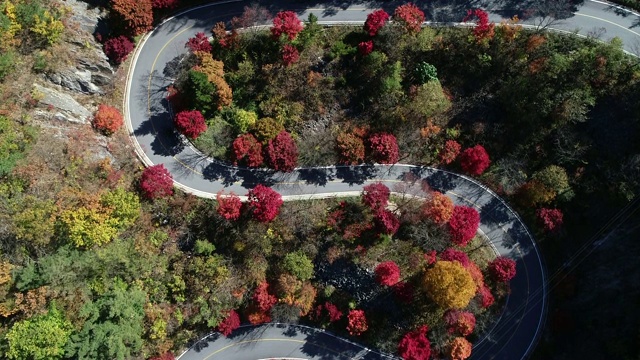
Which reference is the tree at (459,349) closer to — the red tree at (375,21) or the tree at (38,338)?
the red tree at (375,21)

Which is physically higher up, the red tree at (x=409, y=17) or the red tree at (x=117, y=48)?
the red tree at (x=409, y=17)

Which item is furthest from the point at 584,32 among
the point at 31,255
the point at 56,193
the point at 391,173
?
the point at 31,255

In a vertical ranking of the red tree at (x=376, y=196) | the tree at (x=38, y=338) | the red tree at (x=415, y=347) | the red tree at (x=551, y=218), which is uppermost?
the red tree at (x=376, y=196)

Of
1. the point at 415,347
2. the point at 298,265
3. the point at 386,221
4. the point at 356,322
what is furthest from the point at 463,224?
the point at 298,265

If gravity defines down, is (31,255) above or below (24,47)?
below

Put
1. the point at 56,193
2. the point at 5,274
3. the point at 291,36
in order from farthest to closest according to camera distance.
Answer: the point at 291,36
the point at 56,193
the point at 5,274

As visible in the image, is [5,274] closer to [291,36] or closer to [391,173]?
[291,36]

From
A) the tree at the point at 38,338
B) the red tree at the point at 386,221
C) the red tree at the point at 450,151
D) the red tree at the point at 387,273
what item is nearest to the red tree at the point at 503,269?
the red tree at the point at 387,273
